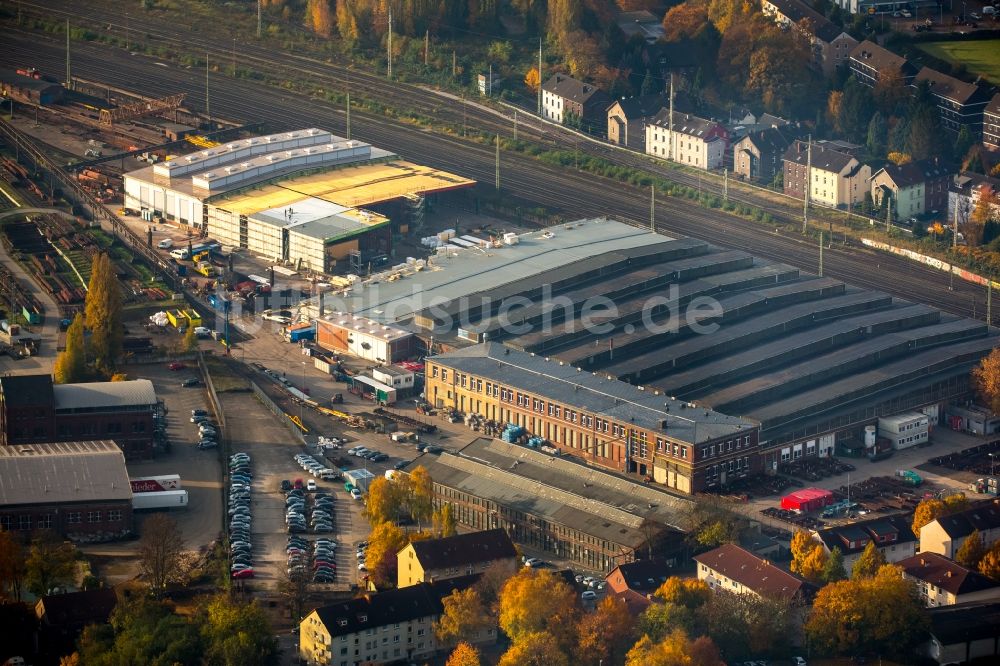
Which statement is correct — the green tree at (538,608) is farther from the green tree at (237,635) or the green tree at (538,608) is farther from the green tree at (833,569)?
the green tree at (833,569)

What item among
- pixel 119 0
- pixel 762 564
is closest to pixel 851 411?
pixel 762 564

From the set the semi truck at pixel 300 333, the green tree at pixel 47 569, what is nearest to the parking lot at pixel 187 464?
the green tree at pixel 47 569

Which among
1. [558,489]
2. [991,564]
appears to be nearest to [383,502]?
[558,489]

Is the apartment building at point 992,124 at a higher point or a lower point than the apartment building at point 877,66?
lower

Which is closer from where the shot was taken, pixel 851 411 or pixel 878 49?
pixel 851 411

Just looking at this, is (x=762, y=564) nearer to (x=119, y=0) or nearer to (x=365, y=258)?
(x=365, y=258)

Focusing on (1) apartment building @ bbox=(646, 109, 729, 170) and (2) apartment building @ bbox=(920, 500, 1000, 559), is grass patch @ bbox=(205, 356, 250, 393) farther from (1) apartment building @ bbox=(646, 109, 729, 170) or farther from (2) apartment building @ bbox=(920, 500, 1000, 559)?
(1) apartment building @ bbox=(646, 109, 729, 170)

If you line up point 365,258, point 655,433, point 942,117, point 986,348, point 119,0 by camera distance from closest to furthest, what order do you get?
1. point 655,433
2. point 986,348
3. point 365,258
4. point 942,117
5. point 119,0
